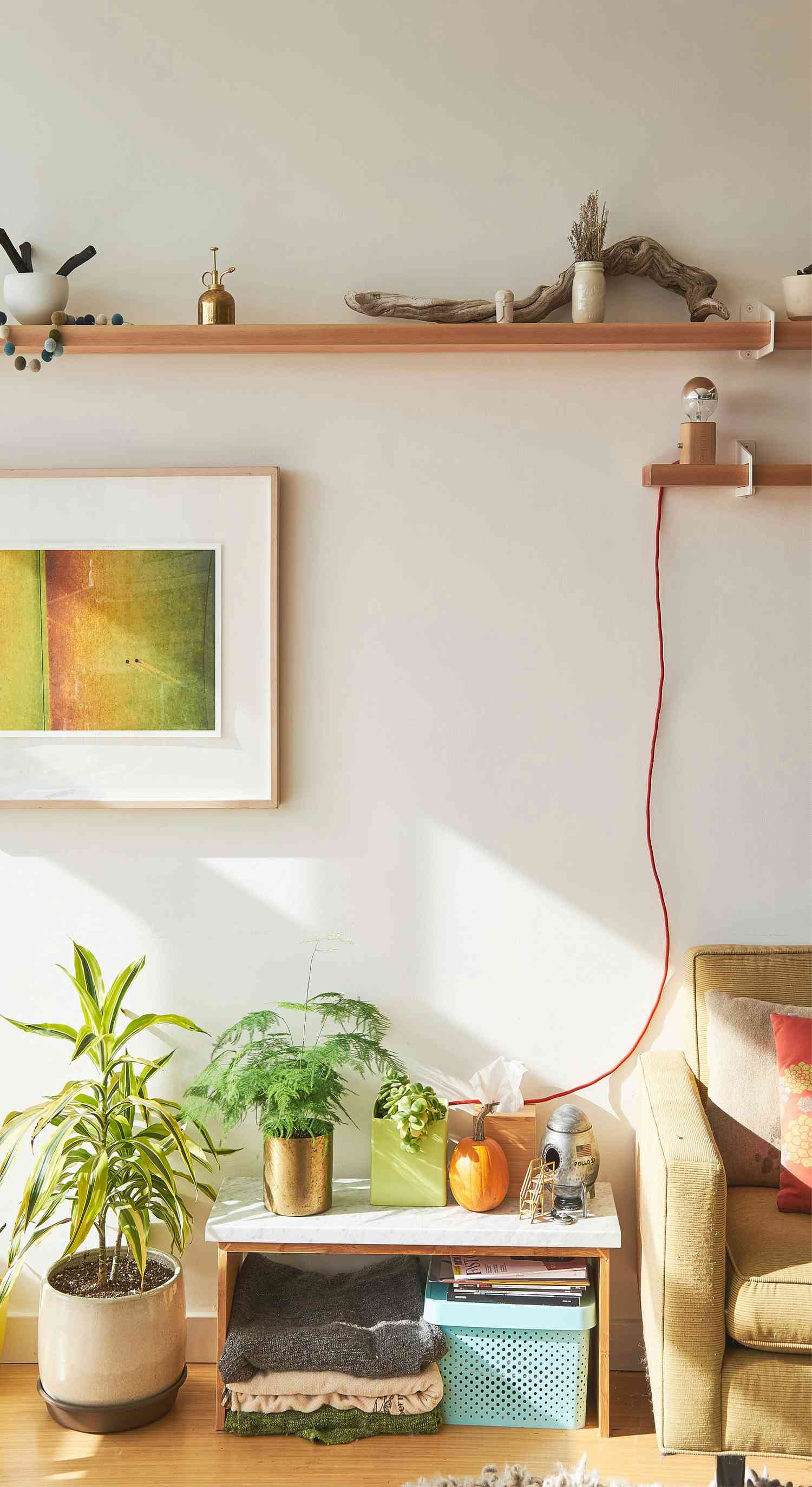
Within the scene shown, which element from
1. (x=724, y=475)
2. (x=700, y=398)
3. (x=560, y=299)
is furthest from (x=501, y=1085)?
(x=560, y=299)

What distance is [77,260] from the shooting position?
2.58 m

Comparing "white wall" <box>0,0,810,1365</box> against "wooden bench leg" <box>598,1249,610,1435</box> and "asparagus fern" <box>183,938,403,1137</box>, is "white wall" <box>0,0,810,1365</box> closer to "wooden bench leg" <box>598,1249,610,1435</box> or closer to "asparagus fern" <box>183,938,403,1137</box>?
"asparagus fern" <box>183,938,403,1137</box>

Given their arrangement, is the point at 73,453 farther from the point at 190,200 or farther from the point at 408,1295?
the point at 408,1295

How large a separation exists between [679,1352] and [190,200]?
255cm

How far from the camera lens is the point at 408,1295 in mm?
2535

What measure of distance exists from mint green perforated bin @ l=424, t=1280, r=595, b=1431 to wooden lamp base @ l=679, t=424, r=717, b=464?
1.76m

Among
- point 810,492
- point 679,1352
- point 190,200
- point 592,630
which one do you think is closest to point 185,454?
point 190,200

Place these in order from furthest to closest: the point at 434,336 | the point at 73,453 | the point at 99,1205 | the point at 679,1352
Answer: the point at 73,453 < the point at 434,336 < the point at 99,1205 < the point at 679,1352

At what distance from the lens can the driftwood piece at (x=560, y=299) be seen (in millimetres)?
2564

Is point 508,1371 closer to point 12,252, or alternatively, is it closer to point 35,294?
point 35,294

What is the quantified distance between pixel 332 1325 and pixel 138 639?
4.92 ft

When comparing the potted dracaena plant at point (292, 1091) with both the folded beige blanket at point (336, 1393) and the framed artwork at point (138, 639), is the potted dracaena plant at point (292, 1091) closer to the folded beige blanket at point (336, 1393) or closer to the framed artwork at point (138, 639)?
the folded beige blanket at point (336, 1393)

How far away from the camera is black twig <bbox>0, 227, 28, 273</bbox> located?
2.58 metres

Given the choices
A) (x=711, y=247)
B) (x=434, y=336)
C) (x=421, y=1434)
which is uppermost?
(x=711, y=247)
